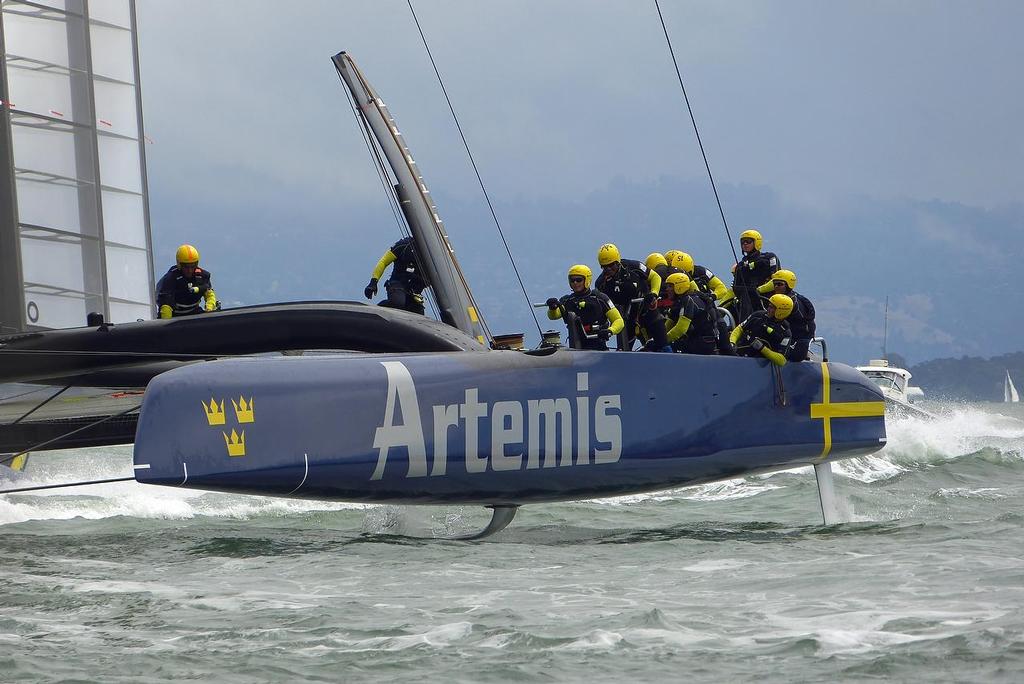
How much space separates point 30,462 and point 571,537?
5011 millimetres

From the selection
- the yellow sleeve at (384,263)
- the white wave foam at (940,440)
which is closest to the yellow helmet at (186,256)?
the yellow sleeve at (384,263)

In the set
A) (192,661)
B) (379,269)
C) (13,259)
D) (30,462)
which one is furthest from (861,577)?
(30,462)

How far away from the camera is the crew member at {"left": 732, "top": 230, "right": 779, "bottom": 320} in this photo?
9953mm

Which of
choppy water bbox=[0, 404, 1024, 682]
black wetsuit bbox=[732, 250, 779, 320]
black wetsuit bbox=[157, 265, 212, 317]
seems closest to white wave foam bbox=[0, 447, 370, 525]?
choppy water bbox=[0, 404, 1024, 682]

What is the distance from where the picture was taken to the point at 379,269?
33.9ft

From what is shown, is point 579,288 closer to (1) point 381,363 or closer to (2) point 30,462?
(1) point 381,363

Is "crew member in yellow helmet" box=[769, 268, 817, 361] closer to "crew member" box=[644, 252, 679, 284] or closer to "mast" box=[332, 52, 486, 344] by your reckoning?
"crew member" box=[644, 252, 679, 284]

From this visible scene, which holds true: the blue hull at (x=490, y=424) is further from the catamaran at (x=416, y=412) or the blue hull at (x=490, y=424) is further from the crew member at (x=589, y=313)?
the crew member at (x=589, y=313)

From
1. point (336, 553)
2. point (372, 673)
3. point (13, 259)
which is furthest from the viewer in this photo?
point (13, 259)

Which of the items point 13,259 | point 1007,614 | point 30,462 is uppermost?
point 13,259

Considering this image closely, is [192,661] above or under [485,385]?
under

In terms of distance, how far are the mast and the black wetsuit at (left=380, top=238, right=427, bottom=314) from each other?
0.10m

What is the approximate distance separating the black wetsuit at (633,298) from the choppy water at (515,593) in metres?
1.23

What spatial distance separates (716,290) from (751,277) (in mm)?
416
